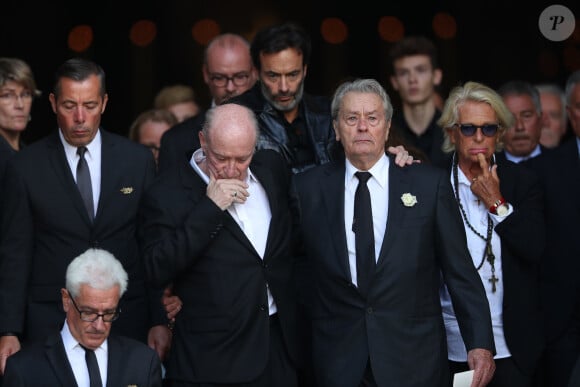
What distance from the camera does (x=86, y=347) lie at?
5410mm

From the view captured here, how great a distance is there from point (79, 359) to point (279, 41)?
1978mm

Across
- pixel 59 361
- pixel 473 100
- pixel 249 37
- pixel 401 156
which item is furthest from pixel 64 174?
pixel 249 37

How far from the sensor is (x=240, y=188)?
5422 mm

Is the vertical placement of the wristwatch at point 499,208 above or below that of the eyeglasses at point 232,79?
below

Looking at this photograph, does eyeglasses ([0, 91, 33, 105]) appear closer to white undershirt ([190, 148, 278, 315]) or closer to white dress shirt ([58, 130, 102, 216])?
white dress shirt ([58, 130, 102, 216])

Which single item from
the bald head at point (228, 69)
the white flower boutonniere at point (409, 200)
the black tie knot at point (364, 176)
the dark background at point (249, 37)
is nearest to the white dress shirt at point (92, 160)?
the bald head at point (228, 69)

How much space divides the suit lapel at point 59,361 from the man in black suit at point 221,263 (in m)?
0.48

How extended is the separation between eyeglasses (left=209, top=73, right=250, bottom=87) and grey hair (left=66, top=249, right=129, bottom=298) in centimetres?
183

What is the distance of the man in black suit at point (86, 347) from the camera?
5320mm

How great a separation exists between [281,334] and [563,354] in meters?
1.58

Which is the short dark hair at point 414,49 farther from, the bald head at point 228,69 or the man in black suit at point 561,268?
the man in black suit at point 561,268

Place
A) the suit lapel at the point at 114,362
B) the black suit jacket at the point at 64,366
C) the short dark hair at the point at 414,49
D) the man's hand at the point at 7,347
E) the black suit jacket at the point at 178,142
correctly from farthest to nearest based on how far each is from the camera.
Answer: the short dark hair at the point at 414,49
the black suit jacket at the point at 178,142
the man's hand at the point at 7,347
the suit lapel at the point at 114,362
the black suit jacket at the point at 64,366

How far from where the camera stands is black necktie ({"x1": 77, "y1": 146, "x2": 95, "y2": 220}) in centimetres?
600

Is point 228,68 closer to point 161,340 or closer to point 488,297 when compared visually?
point 161,340
